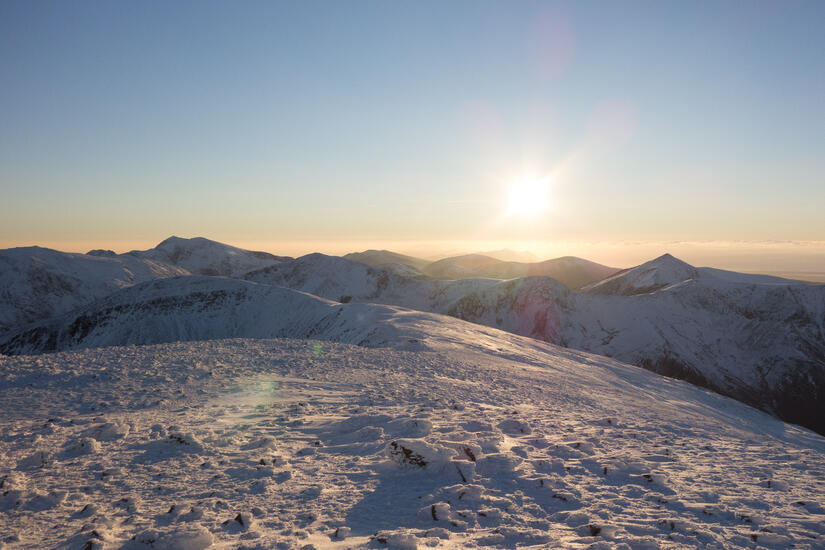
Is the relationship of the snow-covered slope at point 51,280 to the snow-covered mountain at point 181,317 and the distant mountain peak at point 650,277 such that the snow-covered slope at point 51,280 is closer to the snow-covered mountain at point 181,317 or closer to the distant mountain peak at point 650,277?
the snow-covered mountain at point 181,317

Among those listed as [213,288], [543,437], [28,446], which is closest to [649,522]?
[543,437]

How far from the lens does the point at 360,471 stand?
816 cm

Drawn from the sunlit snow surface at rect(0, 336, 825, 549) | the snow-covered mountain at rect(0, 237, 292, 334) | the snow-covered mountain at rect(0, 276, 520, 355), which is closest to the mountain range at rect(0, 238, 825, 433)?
the snow-covered mountain at rect(0, 276, 520, 355)

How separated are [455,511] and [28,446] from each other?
30.0 ft

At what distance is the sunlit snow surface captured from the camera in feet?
19.8

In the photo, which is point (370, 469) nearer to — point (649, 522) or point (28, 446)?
point (649, 522)

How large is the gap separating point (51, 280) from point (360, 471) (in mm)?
191588


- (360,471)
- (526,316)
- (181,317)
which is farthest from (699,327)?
(360,471)

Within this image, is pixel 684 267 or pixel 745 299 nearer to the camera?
pixel 745 299

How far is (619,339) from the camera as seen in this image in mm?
96625

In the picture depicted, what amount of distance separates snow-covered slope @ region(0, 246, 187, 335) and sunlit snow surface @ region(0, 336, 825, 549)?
163898 millimetres

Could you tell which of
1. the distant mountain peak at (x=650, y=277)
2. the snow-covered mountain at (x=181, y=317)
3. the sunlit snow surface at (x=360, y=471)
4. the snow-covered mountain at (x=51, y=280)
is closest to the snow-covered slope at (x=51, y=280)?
the snow-covered mountain at (x=51, y=280)

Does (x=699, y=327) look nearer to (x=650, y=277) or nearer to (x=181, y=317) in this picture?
(x=650, y=277)

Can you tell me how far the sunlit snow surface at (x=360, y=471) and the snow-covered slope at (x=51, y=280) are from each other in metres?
164
